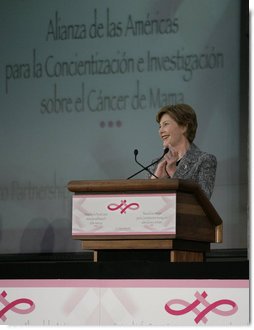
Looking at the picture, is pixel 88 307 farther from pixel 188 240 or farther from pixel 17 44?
pixel 17 44

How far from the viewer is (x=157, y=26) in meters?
5.14

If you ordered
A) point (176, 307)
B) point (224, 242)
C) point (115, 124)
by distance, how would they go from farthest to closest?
point (115, 124), point (224, 242), point (176, 307)

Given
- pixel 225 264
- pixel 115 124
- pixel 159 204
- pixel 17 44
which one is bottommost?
pixel 225 264

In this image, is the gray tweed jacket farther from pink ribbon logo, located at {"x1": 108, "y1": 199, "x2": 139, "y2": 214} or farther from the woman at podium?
pink ribbon logo, located at {"x1": 108, "y1": 199, "x2": 139, "y2": 214}

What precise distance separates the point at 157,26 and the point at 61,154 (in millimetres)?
1099

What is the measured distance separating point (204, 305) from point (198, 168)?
1.20m

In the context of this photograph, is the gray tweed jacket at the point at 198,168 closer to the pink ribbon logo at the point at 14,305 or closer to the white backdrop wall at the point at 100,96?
the white backdrop wall at the point at 100,96

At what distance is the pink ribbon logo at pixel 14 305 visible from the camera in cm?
372

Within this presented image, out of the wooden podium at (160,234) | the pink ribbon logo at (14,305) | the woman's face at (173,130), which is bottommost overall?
the pink ribbon logo at (14,305)

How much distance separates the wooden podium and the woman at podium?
680mm

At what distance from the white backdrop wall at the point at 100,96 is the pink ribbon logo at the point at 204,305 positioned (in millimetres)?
1412

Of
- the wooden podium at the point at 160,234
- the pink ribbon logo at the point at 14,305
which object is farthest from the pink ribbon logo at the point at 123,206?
the pink ribbon logo at the point at 14,305

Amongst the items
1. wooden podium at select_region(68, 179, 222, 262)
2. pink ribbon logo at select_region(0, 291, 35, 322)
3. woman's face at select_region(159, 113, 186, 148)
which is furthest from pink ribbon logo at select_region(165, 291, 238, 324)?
woman's face at select_region(159, 113, 186, 148)

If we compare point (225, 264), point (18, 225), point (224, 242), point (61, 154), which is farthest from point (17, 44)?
point (225, 264)
